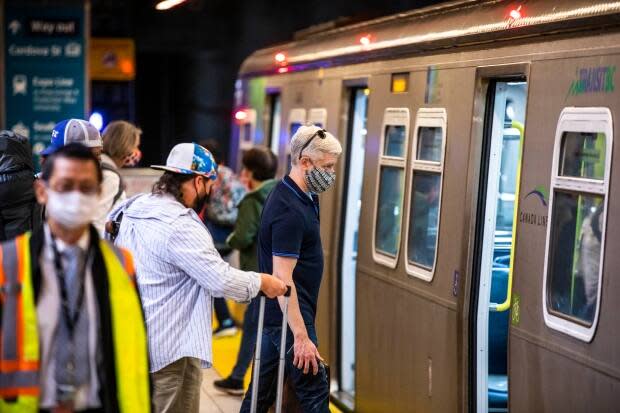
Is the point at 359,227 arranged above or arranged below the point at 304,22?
below

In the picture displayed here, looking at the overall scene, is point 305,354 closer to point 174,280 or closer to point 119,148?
point 174,280

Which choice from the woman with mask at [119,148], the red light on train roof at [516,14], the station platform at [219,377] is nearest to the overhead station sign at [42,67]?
the station platform at [219,377]

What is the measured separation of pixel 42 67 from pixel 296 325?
399 inches

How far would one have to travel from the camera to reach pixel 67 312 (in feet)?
12.8

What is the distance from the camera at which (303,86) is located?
10.4 meters

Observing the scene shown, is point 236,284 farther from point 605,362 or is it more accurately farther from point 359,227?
point 359,227

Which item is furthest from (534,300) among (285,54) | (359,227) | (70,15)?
(70,15)

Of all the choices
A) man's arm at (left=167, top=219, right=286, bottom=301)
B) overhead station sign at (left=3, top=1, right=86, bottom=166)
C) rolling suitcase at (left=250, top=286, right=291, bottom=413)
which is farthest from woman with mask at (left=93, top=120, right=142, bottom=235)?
overhead station sign at (left=3, top=1, right=86, bottom=166)

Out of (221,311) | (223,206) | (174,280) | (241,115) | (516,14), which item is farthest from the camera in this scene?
(241,115)

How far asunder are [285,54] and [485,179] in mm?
4962

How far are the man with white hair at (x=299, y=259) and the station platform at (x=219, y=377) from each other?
209 centimetres

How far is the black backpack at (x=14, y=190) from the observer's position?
732 cm

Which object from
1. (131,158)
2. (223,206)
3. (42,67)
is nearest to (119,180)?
(131,158)

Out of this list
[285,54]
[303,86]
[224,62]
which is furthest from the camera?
[224,62]
